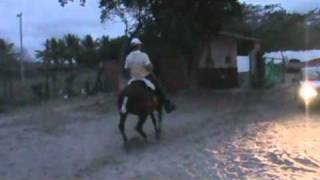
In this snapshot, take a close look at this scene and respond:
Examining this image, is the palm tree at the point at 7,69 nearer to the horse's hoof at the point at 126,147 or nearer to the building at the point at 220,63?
the building at the point at 220,63

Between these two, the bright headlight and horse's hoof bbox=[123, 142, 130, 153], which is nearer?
horse's hoof bbox=[123, 142, 130, 153]

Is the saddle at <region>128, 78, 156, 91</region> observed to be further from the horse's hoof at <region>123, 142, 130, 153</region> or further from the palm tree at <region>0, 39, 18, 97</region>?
the palm tree at <region>0, 39, 18, 97</region>

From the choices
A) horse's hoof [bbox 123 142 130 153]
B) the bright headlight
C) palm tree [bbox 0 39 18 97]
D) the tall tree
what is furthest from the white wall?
horse's hoof [bbox 123 142 130 153]

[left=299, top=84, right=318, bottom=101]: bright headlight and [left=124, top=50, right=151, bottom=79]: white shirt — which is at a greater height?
[left=124, top=50, right=151, bottom=79]: white shirt

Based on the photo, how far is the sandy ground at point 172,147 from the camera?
11.0 m

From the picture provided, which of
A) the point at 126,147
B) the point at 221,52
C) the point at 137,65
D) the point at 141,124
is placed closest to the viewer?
the point at 126,147

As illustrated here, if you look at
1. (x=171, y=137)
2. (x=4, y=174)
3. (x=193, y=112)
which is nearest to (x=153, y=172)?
(x=4, y=174)

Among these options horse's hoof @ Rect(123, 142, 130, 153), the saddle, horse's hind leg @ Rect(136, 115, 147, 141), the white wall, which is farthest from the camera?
the white wall

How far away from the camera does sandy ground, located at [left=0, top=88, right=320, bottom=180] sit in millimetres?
10992

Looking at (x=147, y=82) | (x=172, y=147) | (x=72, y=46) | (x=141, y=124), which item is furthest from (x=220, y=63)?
(x=172, y=147)

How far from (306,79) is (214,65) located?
17256 mm

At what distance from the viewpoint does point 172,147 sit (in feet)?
Answer: 44.7

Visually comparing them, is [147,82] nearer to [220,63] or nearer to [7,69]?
[7,69]

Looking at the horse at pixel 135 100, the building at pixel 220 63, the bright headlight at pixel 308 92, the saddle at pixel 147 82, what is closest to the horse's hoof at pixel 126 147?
the horse at pixel 135 100
